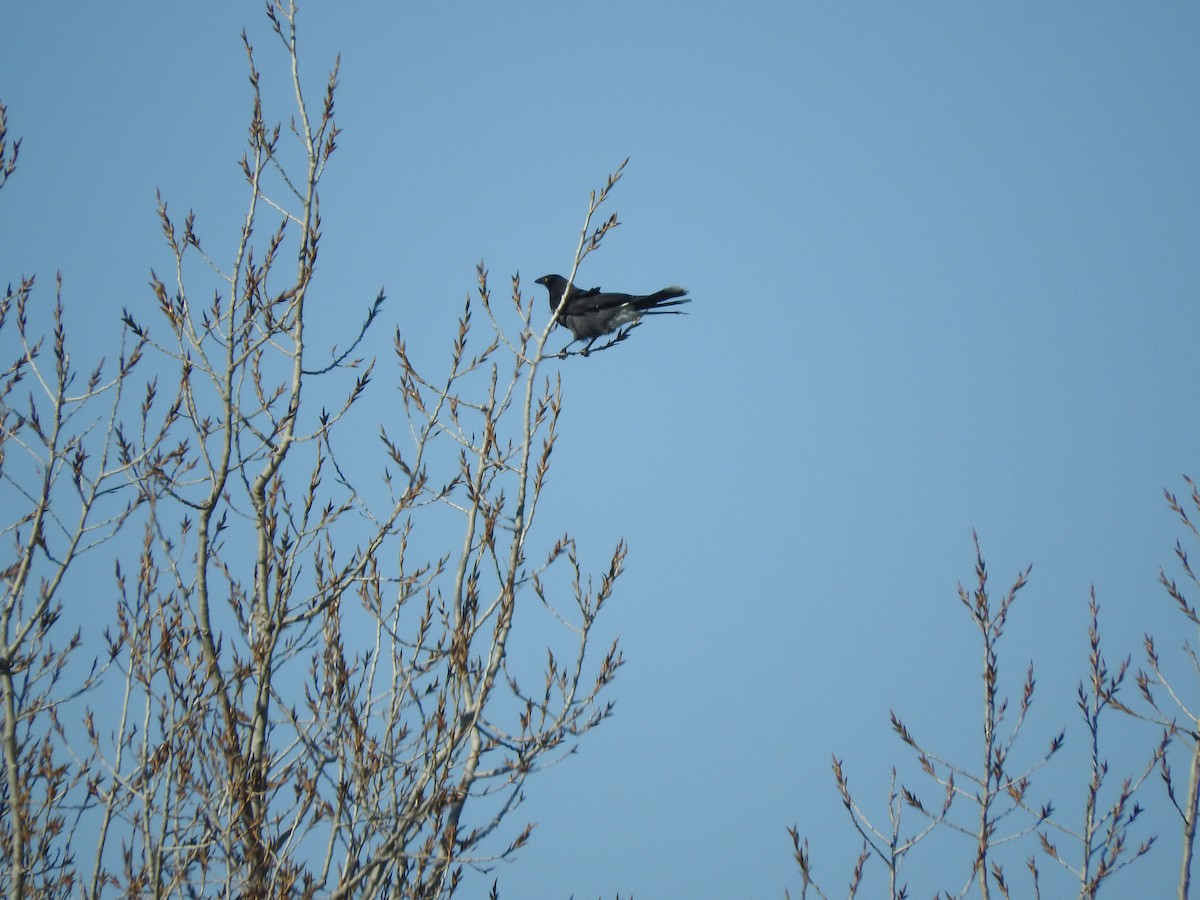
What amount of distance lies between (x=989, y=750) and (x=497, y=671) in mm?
2065

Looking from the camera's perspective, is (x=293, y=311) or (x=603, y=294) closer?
(x=293, y=311)

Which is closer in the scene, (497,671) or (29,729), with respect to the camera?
(497,671)

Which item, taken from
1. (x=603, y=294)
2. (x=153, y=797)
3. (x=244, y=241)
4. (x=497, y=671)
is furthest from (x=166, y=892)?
(x=603, y=294)

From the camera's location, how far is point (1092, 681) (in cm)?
421

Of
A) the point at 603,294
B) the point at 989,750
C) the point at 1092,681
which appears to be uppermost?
the point at 603,294

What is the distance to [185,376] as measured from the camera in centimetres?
408

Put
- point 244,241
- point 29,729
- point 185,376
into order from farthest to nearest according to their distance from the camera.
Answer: point 29,729 → point 185,376 → point 244,241

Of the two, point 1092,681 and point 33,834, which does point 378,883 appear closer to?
point 33,834

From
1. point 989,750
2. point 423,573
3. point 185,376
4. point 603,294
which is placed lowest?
point 989,750

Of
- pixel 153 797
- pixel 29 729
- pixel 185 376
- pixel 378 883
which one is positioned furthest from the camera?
pixel 29 729

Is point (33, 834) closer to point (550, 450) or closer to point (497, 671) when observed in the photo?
point (497, 671)

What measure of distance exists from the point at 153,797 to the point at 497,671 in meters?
1.41

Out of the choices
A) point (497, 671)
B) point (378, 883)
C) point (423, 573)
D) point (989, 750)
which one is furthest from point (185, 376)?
point (989, 750)

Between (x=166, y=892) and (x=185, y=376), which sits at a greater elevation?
(x=185, y=376)
